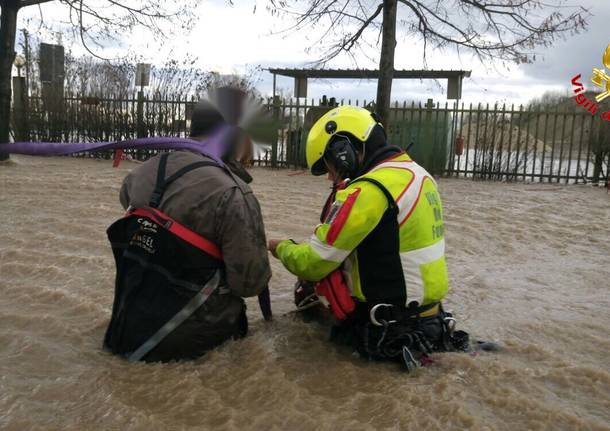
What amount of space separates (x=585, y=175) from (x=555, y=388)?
41.5 ft

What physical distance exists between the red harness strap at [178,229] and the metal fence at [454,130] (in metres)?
11.2

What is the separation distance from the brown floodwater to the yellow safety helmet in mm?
1114

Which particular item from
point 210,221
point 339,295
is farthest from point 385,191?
point 210,221

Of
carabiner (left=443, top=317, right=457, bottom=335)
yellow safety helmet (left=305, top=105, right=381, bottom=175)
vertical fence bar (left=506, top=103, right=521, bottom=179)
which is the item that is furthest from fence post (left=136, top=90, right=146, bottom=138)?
carabiner (left=443, top=317, right=457, bottom=335)

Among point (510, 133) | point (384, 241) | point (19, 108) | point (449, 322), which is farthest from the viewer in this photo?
point (19, 108)

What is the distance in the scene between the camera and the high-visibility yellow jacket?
116 inches

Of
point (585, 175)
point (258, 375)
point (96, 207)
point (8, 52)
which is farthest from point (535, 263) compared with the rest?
point (8, 52)

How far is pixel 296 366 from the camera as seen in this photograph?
321 centimetres

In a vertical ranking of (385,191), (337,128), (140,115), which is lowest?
(385,191)

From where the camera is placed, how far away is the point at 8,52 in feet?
40.1

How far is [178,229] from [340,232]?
0.78 meters

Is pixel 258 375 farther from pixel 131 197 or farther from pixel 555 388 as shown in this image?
pixel 555 388

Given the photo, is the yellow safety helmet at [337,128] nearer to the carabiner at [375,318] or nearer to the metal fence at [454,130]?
the carabiner at [375,318]

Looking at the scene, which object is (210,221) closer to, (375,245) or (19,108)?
(375,245)
